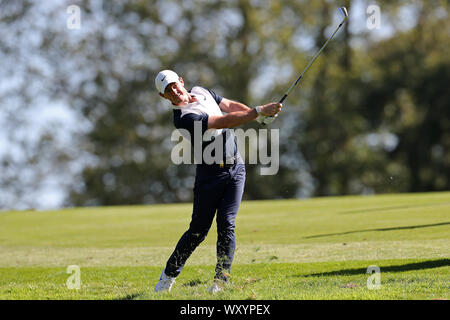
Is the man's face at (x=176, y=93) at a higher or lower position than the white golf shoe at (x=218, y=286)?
higher

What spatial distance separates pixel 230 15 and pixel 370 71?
8.68m

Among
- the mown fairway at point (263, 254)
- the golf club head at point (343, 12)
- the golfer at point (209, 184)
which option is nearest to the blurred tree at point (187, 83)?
the mown fairway at point (263, 254)

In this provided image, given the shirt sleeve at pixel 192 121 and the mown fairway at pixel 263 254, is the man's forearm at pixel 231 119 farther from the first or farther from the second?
the mown fairway at pixel 263 254

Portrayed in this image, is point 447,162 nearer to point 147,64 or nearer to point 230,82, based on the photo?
point 230,82

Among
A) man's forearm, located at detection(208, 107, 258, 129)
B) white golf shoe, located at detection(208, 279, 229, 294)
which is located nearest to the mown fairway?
white golf shoe, located at detection(208, 279, 229, 294)

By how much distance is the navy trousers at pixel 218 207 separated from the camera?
7199mm

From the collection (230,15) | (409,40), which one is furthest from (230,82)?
(409,40)

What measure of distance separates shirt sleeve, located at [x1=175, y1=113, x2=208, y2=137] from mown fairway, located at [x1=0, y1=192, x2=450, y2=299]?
5.44ft

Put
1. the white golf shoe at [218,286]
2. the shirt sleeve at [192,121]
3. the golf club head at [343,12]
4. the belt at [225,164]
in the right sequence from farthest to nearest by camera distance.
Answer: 1. the golf club head at [343,12]
2. the belt at [225,164]
3. the white golf shoe at [218,286]
4. the shirt sleeve at [192,121]

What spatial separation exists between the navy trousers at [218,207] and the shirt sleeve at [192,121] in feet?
1.68

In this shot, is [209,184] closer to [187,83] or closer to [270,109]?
[270,109]

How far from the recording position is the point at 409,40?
1506 inches

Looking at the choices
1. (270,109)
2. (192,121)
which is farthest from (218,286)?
(270,109)
